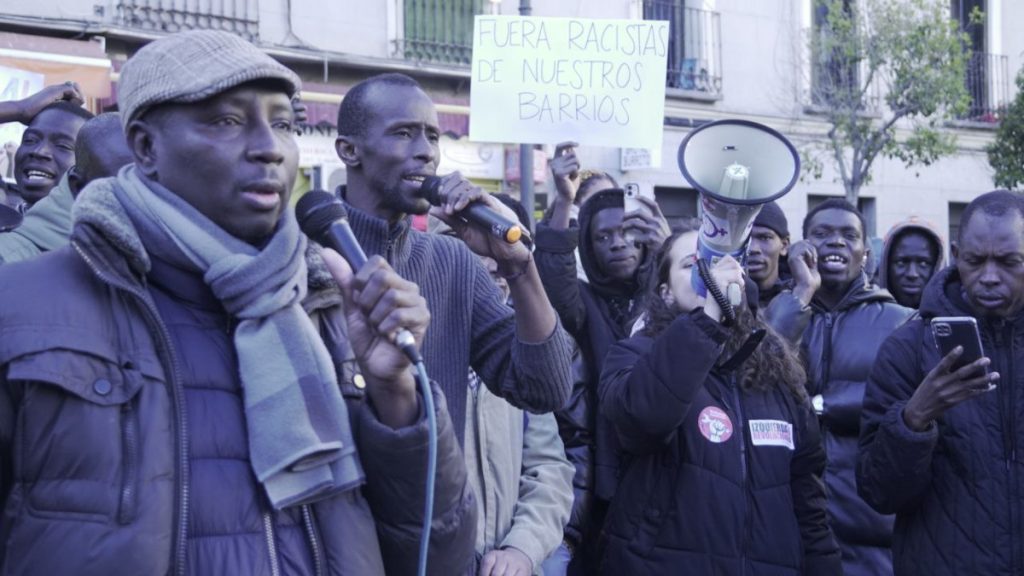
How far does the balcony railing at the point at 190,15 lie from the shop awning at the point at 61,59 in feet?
2.20

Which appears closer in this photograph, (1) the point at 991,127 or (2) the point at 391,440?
(2) the point at 391,440

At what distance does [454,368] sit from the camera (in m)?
3.05

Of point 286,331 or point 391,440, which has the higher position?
point 286,331

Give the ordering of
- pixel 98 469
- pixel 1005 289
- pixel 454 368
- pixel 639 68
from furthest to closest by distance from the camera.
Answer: pixel 639 68
pixel 1005 289
pixel 454 368
pixel 98 469

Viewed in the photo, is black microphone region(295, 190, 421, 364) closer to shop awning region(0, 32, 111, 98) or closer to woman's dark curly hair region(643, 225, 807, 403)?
woman's dark curly hair region(643, 225, 807, 403)

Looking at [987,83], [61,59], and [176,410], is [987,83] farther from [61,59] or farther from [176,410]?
[176,410]

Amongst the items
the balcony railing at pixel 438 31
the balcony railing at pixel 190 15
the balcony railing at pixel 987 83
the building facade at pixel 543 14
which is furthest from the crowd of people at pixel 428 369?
the balcony railing at pixel 987 83

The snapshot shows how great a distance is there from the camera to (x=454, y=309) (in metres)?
3.09

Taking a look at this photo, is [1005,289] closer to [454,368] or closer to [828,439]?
[828,439]

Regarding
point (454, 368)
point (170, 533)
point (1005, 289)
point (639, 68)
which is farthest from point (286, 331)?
point (639, 68)

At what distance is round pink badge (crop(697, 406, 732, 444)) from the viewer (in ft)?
12.5

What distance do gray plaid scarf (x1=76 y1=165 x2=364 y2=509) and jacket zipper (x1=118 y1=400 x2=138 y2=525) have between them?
0.19 metres

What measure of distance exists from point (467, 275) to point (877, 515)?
8.15ft

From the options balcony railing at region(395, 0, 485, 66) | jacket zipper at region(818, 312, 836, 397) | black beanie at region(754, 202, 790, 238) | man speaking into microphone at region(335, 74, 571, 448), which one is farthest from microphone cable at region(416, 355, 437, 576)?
balcony railing at region(395, 0, 485, 66)
